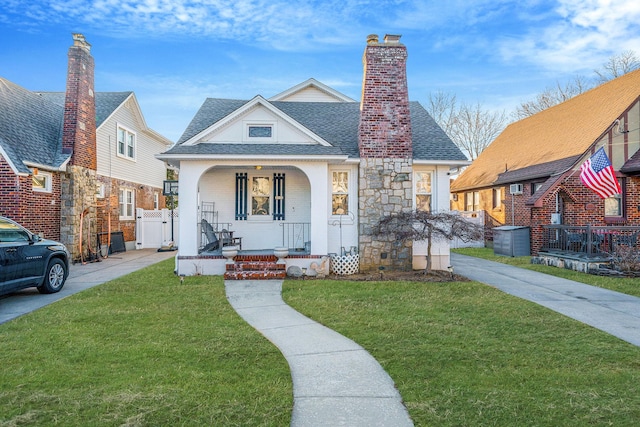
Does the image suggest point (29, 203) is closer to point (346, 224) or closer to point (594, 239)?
point (346, 224)

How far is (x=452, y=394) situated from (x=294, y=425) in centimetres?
150

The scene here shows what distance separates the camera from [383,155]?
35.8 ft

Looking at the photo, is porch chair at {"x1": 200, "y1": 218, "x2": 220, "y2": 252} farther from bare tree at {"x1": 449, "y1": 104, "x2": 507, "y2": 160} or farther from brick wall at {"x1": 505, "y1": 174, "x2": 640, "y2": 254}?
bare tree at {"x1": 449, "y1": 104, "x2": 507, "y2": 160}

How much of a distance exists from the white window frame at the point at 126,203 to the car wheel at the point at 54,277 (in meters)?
9.52

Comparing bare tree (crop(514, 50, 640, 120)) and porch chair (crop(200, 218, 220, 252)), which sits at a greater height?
bare tree (crop(514, 50, 640, 120))

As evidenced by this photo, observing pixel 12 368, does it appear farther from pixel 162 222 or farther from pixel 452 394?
pixel 162 222

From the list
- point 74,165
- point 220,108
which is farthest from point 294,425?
point 74,165

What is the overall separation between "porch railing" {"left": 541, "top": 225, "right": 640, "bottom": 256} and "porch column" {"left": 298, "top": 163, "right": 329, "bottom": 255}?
771 cm

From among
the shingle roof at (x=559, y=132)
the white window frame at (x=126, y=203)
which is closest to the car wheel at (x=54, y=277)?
the white window frame at (x=126, y=203)

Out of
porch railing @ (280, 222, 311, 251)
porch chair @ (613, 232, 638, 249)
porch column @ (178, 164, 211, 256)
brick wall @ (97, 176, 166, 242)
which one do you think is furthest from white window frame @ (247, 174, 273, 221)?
porch chair @ (613, 232, 638, 249)

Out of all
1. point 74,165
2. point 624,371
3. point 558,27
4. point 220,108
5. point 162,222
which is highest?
point 558,27

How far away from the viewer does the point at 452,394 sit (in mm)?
3527

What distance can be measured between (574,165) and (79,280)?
1617cm

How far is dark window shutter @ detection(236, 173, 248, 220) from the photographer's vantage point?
11.8m
